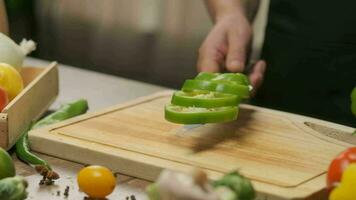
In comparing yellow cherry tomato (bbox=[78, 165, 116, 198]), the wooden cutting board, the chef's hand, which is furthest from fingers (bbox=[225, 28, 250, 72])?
yellow cherry tomato (bbox=[78, 165, 116, 198])

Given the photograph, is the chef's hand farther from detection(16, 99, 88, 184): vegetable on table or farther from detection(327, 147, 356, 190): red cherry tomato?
detection(327, 147, 356, 190): red cherry tomato

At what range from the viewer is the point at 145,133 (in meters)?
1.08

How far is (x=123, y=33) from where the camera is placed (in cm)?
209

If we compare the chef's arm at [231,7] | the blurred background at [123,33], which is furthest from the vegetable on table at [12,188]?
the blurred background at [123,33]

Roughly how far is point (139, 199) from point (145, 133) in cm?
20

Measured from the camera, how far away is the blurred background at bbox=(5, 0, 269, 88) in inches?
77.5

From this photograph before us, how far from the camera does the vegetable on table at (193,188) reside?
0.61m

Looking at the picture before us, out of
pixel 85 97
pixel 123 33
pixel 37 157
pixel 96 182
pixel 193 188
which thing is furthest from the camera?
pixel 123 33

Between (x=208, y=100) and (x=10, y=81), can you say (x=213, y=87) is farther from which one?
(x=10, y=81)

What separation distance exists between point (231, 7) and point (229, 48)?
0.17m

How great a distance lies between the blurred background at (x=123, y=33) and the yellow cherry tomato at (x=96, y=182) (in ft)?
3.47

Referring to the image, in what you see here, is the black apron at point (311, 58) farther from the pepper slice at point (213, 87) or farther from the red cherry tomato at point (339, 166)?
the red cherry tomato at point (339, 166)

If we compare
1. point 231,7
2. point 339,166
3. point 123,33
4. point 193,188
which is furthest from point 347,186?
point 123,33

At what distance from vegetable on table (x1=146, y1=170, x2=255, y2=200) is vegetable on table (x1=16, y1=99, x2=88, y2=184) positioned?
296mm
